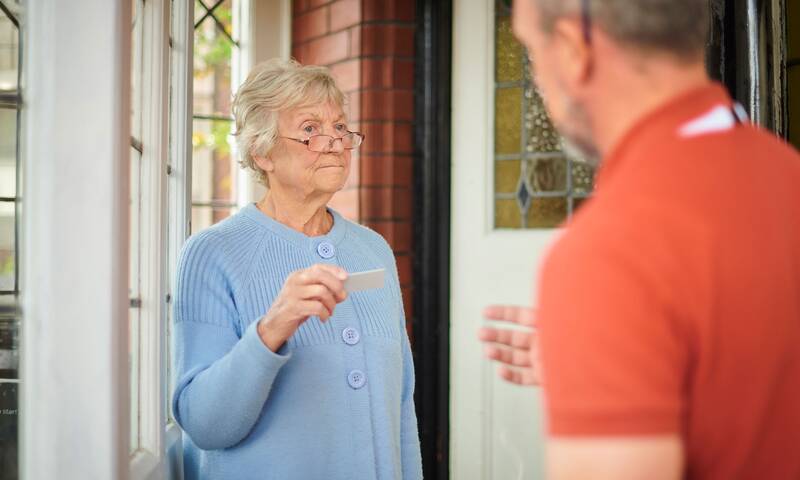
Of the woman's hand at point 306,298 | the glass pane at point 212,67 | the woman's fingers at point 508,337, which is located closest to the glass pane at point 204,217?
the glass pane at point 212,67

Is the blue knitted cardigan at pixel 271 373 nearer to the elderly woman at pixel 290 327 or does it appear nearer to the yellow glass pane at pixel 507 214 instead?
the elderly woman at pixel 290 327

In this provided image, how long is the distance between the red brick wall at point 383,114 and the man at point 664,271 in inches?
91.9

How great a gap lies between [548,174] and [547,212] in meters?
0.14

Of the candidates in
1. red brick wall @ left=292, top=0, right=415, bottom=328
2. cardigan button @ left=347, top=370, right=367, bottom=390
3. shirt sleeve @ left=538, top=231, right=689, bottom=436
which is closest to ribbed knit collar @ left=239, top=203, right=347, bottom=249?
cardigan button @ left=347, top=370, right=367, bottom=390

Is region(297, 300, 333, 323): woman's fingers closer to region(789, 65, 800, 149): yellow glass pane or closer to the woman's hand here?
the woman's hand

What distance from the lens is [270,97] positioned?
1989 mm

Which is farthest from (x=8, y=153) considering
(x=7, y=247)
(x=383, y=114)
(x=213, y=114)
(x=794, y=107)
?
(x=213, y=114)

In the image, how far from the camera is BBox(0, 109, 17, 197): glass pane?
1.36m

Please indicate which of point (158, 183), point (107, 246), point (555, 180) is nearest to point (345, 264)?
point (158, 183)

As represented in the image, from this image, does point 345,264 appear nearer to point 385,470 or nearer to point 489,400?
point 385,470

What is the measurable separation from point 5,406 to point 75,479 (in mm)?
167

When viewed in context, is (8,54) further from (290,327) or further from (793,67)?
(793,67)

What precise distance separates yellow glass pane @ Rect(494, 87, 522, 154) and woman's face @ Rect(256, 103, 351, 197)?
121cm

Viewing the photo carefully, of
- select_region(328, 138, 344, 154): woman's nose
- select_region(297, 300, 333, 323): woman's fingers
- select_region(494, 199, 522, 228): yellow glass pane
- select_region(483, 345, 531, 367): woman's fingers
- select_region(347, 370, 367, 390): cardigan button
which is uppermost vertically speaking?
select_region(328, 138, 344, 154): woman's nose
